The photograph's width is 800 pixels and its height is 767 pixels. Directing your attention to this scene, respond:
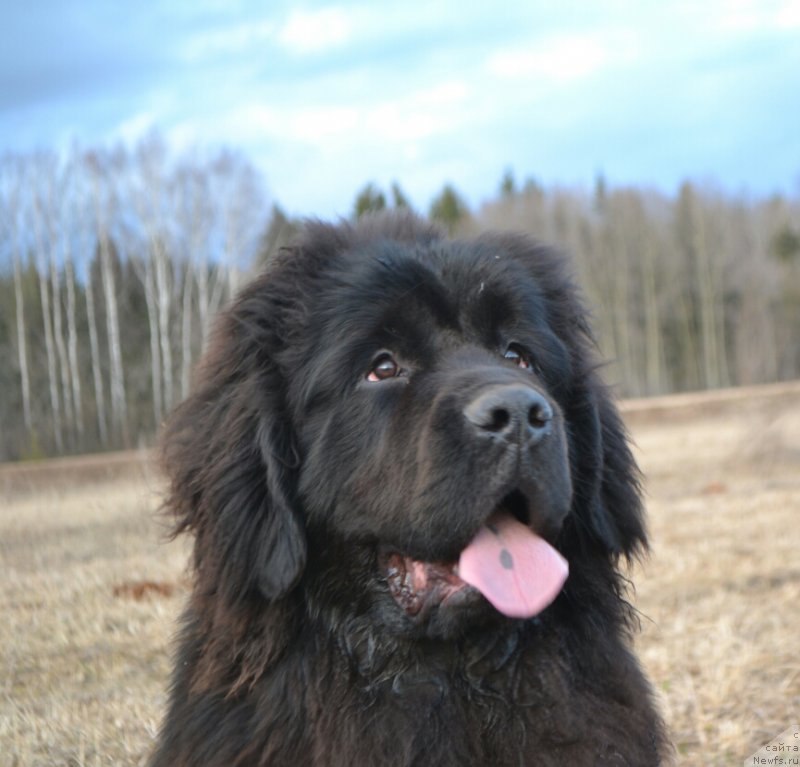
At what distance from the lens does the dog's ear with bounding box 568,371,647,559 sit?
3.04m

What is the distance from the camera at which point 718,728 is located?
153 inches

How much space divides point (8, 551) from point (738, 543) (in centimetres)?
665

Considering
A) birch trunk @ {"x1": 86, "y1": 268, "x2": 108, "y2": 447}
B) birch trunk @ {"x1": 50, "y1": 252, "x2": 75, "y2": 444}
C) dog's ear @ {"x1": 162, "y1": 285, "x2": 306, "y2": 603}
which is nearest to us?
dog's ear @ {"x1": 162, "y1": 285, "x2": 306, "y2": 603}

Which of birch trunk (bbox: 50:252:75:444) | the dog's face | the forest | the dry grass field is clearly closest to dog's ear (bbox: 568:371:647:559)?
the dog's face

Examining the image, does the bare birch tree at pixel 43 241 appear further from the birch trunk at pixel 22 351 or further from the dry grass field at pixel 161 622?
the dry grass field at pixel 161 622

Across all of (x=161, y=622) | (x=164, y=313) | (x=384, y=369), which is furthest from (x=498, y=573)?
(x=164, y=313)

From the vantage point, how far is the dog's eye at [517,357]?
3039 millimetres

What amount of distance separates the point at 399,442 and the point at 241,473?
0.49 metres

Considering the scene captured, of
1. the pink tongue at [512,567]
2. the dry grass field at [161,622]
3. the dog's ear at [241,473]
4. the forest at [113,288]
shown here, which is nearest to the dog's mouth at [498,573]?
the pink tongue at [512,567]

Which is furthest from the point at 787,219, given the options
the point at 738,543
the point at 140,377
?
the point at 738,543

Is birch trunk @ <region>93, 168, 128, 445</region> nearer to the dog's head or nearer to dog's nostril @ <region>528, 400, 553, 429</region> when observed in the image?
the dog's head

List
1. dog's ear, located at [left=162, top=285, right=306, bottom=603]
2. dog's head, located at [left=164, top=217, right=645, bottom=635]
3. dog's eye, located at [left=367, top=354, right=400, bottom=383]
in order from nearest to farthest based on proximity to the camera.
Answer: dog's head, located at [left=164, top=217, right=645, bottom=635] → dog's ear, located at [left=162, top=285, right=306, bottom=603] → dog's eye, located at [left=367, top=354, right=400, bottom=383]

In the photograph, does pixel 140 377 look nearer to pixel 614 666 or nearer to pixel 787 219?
pixel 614 666

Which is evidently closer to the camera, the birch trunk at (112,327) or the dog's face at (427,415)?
the dog's face at (427,415)
